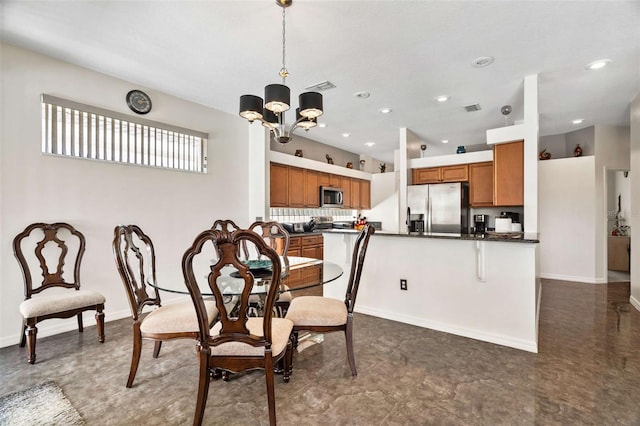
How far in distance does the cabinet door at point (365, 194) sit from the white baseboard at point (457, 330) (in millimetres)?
4017

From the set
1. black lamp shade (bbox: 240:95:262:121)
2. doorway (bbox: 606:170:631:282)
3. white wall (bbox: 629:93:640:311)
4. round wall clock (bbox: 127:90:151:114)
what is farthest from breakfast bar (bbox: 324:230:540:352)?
doorway (bbox: 606:170:631:282)

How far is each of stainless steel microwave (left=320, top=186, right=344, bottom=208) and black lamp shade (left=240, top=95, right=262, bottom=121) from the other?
12.0 ft

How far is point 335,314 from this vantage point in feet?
7.12

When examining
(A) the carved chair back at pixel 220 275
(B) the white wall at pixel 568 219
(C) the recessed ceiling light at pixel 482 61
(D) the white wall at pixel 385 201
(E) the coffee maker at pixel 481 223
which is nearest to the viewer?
(A) the carved chair back at pixel 220 275

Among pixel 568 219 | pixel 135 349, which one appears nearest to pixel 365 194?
pixel 568 219

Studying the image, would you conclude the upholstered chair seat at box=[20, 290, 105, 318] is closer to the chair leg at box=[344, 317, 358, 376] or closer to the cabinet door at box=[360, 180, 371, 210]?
the chair leg at box=[344, 317, 358, 376]

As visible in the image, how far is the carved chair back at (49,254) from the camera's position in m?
2.71

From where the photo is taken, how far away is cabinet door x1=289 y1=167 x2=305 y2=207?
5.41 metres

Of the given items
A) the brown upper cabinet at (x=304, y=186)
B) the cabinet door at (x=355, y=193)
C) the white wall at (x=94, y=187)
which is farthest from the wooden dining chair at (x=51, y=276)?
the cabinet door at (x=355, y=193)

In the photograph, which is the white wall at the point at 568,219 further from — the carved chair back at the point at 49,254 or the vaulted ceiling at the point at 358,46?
the carved chair back at the point at 49,254

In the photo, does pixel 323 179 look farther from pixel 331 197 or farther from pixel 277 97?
pixel 277 97

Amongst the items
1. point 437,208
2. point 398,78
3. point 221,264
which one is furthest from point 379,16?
point 437,208

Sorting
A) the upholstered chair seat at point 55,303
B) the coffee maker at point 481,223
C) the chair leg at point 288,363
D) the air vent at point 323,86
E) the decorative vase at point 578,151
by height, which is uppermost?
the air vent at point 323,86

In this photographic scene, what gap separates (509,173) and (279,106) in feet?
9.91
